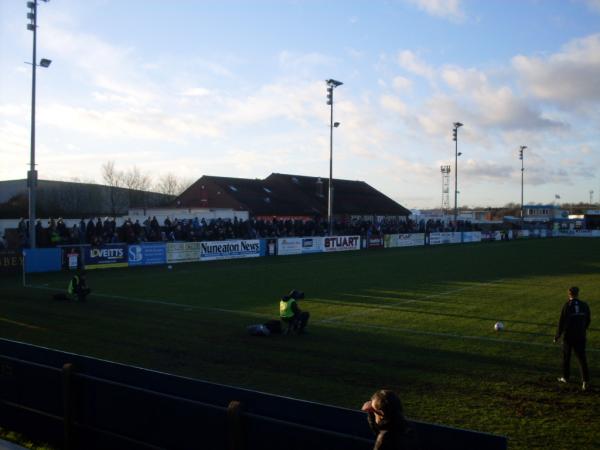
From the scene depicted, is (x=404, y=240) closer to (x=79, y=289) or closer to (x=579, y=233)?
(x=79, y=289)

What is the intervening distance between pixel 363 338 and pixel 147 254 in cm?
2097

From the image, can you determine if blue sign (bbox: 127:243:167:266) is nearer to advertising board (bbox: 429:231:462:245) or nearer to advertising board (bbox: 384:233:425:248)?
advertising board (bbox: 384:233:425:248)

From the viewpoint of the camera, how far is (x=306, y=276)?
27172 millimetres

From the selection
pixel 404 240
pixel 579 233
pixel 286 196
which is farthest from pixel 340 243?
pixel 579 233

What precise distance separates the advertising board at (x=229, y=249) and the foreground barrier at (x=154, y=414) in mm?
27393

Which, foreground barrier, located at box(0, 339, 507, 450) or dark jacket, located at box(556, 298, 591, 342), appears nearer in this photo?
foreground barrier, located at box(0, 339, 507, 450)

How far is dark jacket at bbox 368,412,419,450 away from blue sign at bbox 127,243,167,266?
28724mm

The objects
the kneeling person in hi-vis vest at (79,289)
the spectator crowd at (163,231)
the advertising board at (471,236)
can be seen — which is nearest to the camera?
the kneeling person in hi-vis vest at (79,289)

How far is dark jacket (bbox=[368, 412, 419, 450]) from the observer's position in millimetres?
4043

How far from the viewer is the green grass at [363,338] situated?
8.79 meters

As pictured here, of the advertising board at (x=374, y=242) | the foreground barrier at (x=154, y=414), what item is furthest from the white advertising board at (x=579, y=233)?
the foreground barrier at (x=154, y=414)

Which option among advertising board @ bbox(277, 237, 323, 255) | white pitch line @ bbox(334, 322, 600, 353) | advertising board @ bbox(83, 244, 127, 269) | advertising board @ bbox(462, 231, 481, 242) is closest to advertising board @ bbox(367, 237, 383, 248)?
advertising board @ bbox(277, 237, 323, 255)

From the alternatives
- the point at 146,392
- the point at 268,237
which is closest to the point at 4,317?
the point at 146,392

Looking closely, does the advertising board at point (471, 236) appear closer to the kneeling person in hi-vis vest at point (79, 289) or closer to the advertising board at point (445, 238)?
the advertising board at point (445, 238)
